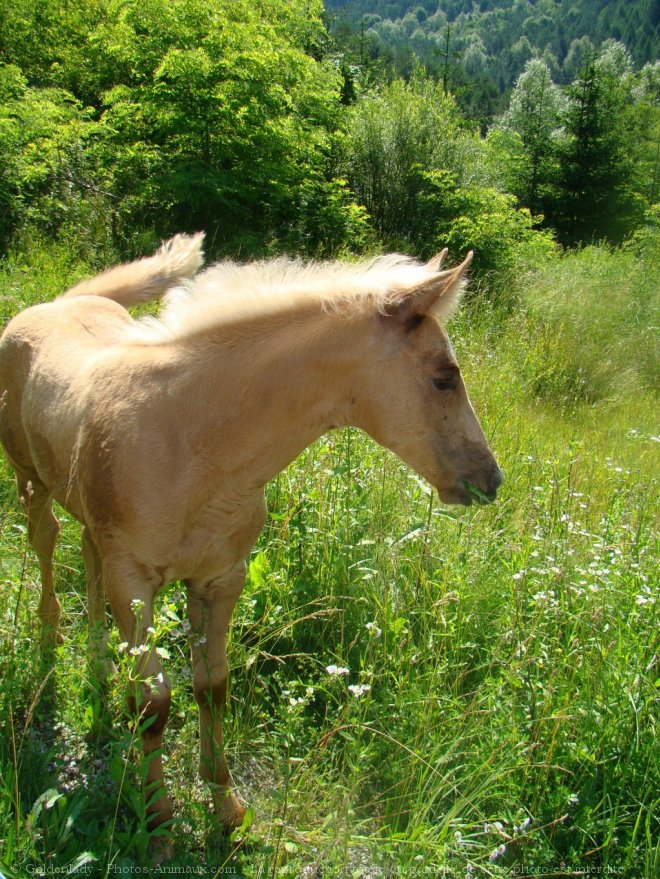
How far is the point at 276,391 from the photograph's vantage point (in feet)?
6.81

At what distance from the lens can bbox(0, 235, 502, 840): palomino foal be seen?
81.6 inches

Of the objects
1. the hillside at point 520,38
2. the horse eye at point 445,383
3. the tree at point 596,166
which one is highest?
the hillside at point 520,38

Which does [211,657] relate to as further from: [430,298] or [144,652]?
[430,298]

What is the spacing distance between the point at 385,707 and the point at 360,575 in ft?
2.28

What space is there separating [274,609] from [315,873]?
118 centimetres

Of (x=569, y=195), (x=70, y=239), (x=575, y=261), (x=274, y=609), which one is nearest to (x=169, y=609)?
(x=274, y=609)

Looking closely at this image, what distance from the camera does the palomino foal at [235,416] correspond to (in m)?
2.07

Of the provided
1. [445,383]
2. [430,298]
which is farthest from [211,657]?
[430,298]

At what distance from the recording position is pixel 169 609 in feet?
8.43

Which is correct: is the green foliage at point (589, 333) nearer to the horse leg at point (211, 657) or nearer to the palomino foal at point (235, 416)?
the palomino foal at point (235, 416)

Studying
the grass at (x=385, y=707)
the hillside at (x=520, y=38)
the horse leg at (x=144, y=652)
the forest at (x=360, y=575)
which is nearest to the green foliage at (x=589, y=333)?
the forest at (x=360, y=575)

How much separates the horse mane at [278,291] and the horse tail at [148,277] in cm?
117

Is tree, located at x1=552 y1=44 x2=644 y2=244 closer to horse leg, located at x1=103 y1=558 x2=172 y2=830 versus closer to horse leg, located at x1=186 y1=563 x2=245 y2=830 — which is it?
horse leg, located at x1=186 y1=563 x2=245 y2=830

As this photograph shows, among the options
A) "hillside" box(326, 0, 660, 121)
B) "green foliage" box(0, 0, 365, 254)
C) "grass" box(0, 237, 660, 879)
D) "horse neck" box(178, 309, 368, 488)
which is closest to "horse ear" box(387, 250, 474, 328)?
"horse neck" box(178, 309, 368, 488)
